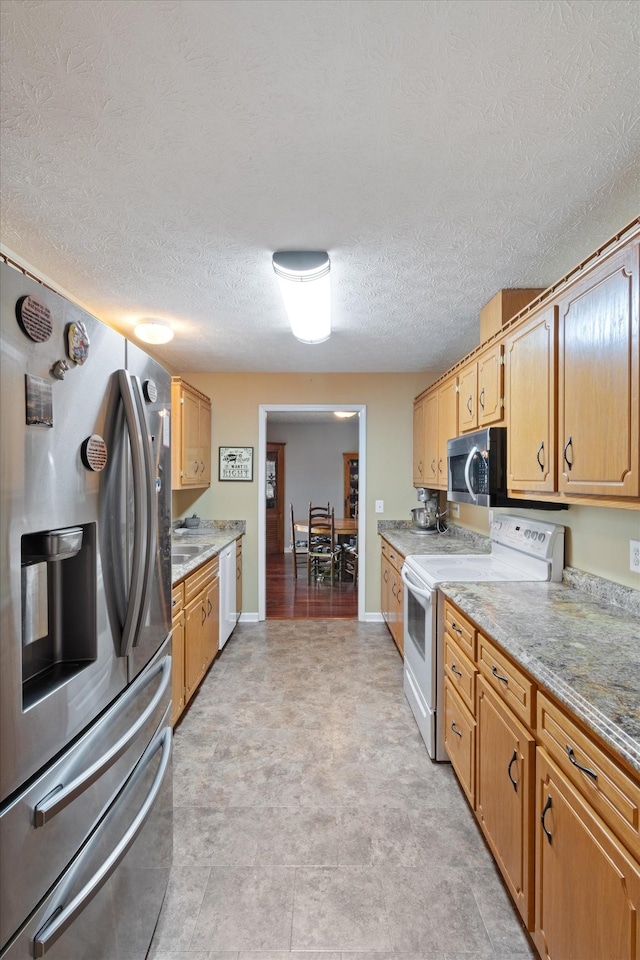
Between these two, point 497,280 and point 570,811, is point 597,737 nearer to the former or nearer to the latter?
point 570,811

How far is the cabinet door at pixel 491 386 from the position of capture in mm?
2320

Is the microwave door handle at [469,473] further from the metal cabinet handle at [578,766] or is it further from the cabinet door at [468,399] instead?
the metal cabinet handle at [578,766]

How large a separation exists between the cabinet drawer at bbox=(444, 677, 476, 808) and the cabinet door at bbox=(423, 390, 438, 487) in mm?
1902

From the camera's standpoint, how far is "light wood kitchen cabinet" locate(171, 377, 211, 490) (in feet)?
11.5

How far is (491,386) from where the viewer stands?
2.45 m

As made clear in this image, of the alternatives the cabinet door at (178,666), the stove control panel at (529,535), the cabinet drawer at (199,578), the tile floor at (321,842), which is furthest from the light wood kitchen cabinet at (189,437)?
the stove control panel at (529,535)

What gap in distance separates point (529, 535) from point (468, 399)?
3.07 feet

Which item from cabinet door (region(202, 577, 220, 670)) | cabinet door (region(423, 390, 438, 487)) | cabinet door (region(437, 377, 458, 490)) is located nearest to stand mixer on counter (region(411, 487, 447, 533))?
cabinet door (region(423, 390, 438, 487))

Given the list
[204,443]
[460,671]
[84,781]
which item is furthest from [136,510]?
[204,443]

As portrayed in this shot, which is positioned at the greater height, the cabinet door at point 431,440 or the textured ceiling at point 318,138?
the textured ceiling at point 318,138

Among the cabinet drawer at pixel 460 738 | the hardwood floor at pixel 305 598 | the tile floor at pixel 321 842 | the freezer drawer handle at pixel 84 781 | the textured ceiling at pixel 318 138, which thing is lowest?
the hardwood floor at pixel 305 598

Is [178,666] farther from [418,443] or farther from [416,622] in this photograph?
[418,443]

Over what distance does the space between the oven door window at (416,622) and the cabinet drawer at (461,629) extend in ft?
0.82

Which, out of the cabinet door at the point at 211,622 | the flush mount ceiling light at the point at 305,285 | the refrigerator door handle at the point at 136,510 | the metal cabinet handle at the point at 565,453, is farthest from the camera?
the cabinet door at the point at 211,622
